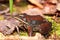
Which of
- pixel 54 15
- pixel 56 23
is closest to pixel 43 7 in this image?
pixel 54 15

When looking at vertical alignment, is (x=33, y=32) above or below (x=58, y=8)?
below

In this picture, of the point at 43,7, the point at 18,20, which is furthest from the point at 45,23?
the point at 43,7

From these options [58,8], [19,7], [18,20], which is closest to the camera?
[18,20]

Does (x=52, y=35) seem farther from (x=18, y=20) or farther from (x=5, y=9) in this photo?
(x=5, y=9)

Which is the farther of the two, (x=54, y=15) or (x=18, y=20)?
(x=54, y=15)

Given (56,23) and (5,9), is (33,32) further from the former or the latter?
(5,9)

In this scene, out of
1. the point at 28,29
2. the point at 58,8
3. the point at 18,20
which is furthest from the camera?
the point at 58,8

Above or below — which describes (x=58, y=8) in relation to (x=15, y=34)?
above

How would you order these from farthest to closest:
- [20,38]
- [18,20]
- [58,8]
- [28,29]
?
[58,8], [18,20], [28,29], [20,38]

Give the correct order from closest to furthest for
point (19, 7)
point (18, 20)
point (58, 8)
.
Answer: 1. point (18, 20)
2. point (58, 8)
3. point (19, 7)
